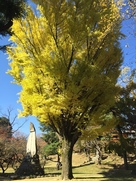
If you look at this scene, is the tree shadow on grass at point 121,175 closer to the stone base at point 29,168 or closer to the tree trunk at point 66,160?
the tree trunk at point 66,160

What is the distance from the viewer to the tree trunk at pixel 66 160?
847cm

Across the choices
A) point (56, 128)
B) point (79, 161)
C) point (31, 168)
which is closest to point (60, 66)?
point (56, 128)

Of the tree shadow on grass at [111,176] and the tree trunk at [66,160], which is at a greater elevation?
the tree trunk at [66,160]

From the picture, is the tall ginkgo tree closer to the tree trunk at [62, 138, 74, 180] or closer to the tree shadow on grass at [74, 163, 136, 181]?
the tree trunk at [62, 138, 74, 180]

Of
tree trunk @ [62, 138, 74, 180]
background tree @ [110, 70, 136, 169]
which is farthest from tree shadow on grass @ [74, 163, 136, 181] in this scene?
background tree @ [110, 70, 136, 169]

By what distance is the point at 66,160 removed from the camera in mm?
8664

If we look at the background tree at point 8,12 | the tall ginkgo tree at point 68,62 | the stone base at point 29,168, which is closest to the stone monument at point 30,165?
the stone base at point 29,168

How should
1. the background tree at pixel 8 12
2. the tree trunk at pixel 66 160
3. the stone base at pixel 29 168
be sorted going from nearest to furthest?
the background tree at pixel 8 12 < the tree trunk at pixel 66 160 < the stone base at pixel 29 168

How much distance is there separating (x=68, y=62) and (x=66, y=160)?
12.8ft

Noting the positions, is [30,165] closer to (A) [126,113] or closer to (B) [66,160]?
(B) [66,160]

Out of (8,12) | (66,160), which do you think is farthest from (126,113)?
(8,12)

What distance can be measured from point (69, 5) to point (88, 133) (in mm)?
5108

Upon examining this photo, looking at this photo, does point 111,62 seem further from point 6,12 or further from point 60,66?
point 6,12

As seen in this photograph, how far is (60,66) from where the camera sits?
7492 millimetres
